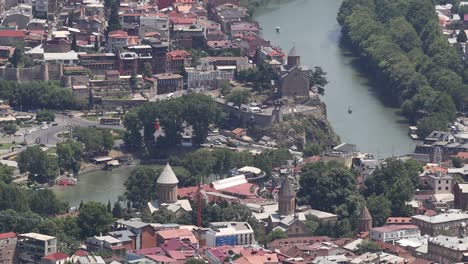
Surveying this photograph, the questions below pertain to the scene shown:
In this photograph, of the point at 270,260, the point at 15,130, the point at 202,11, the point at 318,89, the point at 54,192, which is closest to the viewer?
the point at 270,260

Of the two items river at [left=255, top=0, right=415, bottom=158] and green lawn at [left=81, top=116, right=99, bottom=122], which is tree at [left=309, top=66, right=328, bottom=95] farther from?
green lawn at [left=81, top=116, right=99, bottom=122]

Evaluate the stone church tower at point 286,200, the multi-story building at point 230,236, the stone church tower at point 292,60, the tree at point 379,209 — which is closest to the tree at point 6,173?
the stone church tower at point 286,200

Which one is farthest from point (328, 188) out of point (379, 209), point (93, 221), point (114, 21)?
point (114, 21)

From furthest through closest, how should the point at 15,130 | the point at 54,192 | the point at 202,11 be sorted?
the point at 202,11 < the point at 15,130 < the point at 54,192

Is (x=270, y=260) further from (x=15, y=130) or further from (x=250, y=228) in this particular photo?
(x=15, y=130)

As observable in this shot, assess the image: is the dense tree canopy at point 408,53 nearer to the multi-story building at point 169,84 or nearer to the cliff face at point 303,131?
the cliff face at point 303,131

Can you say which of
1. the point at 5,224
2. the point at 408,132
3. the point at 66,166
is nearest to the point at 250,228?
the point at 5,224

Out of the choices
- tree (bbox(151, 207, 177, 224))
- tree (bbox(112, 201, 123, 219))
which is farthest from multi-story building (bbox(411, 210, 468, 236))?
tree (bbox(112, 201, 123, 219))

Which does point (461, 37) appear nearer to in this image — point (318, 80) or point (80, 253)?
point (318, 80)
